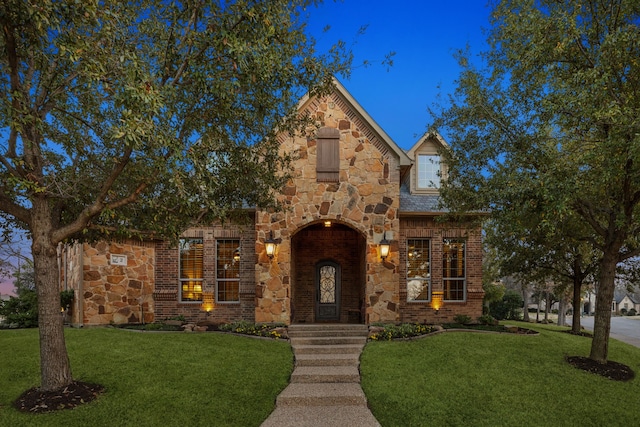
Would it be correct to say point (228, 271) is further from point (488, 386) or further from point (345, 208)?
point (488, 386)

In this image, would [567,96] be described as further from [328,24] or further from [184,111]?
[184,111]

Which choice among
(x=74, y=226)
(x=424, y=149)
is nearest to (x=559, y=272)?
(x=424, y=149)

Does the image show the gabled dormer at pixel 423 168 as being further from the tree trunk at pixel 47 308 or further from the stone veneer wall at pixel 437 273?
the tree trunk at pixel 47 308

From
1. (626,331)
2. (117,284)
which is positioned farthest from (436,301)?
(626,331)

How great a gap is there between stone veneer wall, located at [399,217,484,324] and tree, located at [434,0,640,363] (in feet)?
12.3

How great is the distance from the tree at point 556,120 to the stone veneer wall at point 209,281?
275 inches

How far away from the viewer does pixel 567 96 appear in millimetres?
7277

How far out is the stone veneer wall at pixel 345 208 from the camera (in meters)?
12.1

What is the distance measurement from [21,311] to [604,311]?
54.1 feet

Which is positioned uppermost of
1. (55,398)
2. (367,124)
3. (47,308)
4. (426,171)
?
(367,124)

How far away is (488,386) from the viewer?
7.36 m

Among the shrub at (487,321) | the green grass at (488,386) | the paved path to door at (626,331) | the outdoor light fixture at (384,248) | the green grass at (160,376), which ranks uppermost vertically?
the outdoor light fixture at (384,248)

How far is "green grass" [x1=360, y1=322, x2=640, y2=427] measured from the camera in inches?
247

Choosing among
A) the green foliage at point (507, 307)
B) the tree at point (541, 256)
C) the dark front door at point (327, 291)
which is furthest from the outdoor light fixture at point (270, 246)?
the green foliage at point (507, 307)
